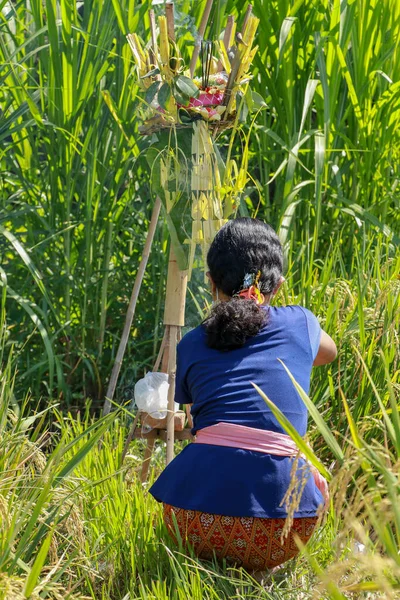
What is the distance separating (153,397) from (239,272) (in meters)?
0.50

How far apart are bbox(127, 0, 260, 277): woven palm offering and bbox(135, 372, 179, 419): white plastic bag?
32 cm

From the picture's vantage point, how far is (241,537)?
1844mm

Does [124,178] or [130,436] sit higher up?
[124,178]

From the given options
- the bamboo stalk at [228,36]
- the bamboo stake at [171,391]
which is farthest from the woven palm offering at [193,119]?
the bamboo stake at [171,391]

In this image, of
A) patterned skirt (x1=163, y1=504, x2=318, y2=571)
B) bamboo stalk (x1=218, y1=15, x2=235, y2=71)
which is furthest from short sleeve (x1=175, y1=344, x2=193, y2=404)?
bamboo stalk (x1=218, y1=15, x2=235, y2=71)

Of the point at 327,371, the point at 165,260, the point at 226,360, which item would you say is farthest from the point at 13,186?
the point at 226,360

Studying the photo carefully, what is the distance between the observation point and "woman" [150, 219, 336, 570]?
1.85 m

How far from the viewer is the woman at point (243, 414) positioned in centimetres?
185

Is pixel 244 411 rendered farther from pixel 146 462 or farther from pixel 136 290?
pixel 136 290

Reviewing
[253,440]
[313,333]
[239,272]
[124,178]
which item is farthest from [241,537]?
[124,178]

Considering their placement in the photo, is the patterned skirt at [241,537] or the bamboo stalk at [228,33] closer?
the patterned skirt at [241,537]

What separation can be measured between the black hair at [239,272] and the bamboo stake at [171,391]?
349 millimetres

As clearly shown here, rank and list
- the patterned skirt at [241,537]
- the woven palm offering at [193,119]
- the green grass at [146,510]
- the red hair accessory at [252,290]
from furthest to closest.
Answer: the woven palm offering at [193,119], the red hair accessory at [252,290], the patterned skirt at [241,537], the green grass at [146,510]

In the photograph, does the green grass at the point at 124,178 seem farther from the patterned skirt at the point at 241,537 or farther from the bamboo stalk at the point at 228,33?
the patterned skirt at the point at 241,537
